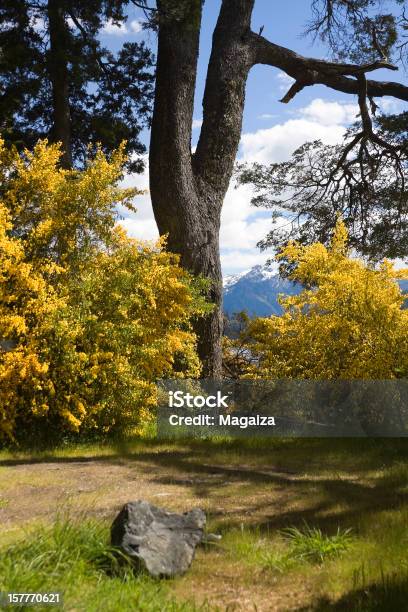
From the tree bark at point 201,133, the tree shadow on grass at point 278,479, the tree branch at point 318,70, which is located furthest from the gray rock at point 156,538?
the tree branch at point 318,70

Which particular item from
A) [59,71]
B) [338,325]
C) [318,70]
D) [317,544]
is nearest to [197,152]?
[59,71]

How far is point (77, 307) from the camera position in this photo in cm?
834

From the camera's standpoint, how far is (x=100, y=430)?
348 inches

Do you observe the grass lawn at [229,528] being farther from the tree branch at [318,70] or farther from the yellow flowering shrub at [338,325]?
the tree branch at [318,70]

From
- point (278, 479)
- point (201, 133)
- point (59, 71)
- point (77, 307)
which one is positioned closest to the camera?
point (278, 479)

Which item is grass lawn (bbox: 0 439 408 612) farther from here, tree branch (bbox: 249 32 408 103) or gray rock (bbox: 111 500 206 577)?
tree branch (bbox: 249 32 408 103)

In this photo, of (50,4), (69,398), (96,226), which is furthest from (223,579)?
(50,4)

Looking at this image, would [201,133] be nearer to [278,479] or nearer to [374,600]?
[278,479]

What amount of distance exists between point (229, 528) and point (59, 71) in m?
10.6

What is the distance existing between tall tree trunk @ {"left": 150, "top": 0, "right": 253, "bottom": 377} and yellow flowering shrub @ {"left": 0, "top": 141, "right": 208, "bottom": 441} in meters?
1.13

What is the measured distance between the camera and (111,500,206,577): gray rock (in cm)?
365

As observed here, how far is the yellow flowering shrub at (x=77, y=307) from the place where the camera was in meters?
7.95

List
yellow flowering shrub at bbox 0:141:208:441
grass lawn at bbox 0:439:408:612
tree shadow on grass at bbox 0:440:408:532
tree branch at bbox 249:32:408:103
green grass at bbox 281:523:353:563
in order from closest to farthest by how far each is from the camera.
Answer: grass lawn at bbox 0:439:408:612, green grass at bbox 281:523:353:563, tree shadow on grass at bbox 0:440:408:532, yellow flowering shrub at bbox 0:141:208:441, tree branch at bbox 249:32:408:103

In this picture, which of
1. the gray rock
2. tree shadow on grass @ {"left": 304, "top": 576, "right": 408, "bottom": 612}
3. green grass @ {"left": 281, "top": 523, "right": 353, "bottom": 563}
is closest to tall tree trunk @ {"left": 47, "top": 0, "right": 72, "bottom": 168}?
the gray rock
